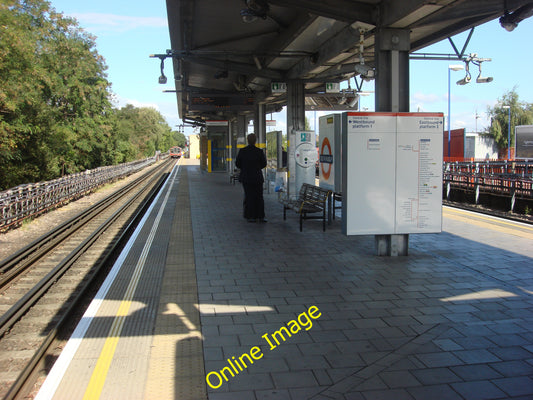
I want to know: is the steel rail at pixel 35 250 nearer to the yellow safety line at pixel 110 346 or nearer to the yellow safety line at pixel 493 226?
the yellow safety line at pixel 110 346

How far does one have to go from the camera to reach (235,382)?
3424 millimetres

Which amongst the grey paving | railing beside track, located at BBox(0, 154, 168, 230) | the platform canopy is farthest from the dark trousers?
railing beside track, located at BBox(0, 154, 168, 230)

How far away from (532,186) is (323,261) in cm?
862

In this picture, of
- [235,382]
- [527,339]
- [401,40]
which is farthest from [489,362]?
[401,40]

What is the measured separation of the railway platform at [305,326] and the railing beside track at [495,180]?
576cm

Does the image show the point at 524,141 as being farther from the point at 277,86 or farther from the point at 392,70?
the point at 392,70

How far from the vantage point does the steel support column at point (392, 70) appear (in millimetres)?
7238

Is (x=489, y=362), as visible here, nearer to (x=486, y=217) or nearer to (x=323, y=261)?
(x=323, y=261)

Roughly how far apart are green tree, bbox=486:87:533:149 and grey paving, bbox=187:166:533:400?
124 feet

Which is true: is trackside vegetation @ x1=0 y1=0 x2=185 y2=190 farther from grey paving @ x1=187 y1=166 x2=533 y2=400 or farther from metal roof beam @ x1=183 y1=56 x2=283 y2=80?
grey paving @ x1=187 y1=166 x2=533 y2=400

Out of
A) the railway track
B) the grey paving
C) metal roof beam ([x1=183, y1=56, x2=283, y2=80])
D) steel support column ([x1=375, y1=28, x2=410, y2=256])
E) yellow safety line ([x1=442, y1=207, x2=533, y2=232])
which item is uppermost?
metal roof beam ([x1=183, y1=56, x2=283, y2=80])

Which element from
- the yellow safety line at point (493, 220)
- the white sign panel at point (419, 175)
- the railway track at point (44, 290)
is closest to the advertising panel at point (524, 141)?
the yellow safety line at point (493, 220)

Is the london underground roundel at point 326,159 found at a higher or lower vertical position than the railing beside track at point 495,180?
higher

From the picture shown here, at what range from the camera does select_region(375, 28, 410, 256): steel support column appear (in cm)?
724
